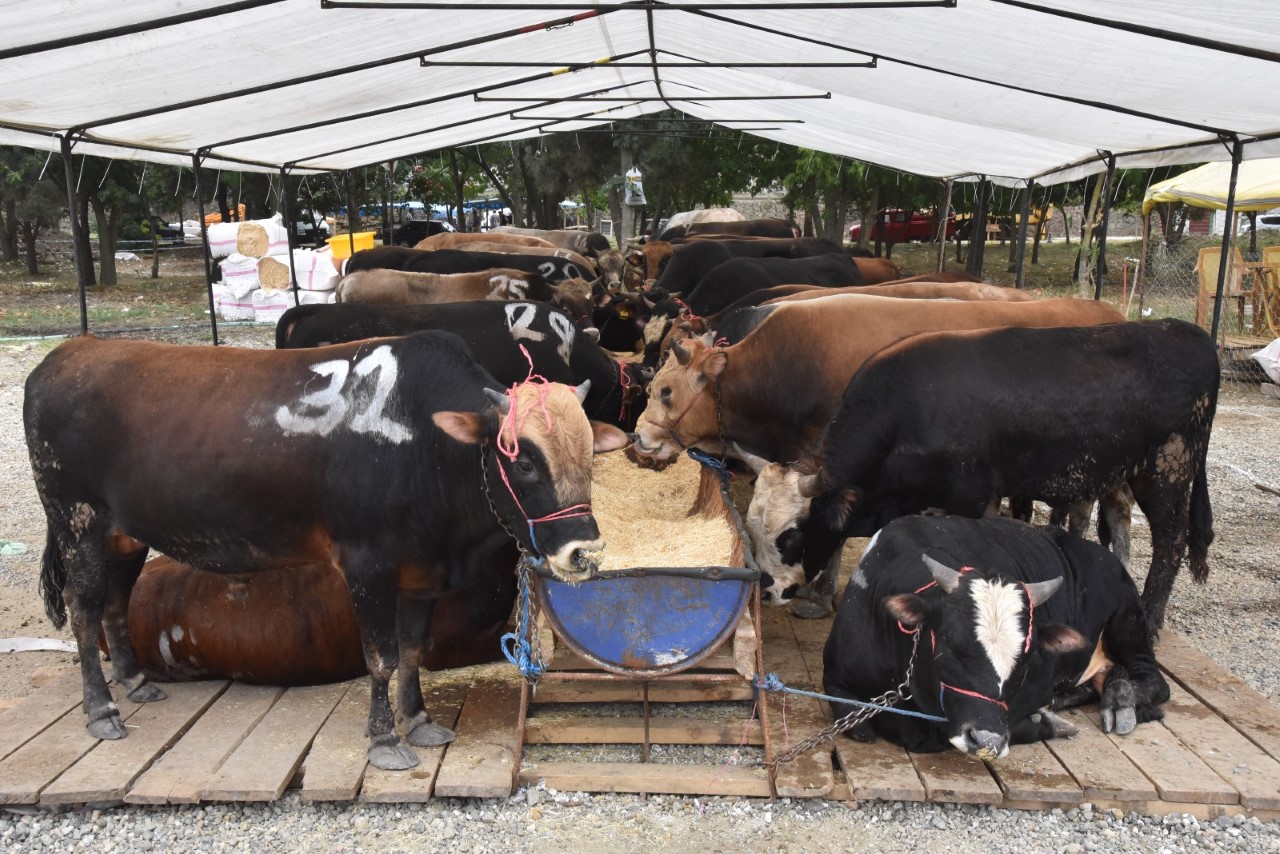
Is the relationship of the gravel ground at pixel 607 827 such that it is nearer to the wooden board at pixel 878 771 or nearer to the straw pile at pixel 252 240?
the wooden board at pixel 878 771

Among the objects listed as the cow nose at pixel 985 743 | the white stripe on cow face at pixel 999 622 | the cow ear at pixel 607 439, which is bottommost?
the cow nose at pixel 985 743

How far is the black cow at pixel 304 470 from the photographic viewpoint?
3.85 meters

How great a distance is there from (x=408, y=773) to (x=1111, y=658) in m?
3.14

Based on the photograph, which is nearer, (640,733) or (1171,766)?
(1171,766)

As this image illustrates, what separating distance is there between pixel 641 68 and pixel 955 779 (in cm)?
746

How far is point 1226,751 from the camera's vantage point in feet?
13.3

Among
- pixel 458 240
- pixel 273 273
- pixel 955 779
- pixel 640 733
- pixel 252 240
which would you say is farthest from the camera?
pixel 252 240

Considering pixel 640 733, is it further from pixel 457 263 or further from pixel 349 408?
pixel 457 263

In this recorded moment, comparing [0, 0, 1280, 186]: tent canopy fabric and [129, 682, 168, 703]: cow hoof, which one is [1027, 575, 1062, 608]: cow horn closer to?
[0, 0, 1280, 186]: tent canopy fabric

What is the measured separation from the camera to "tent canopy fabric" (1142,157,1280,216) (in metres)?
14.4

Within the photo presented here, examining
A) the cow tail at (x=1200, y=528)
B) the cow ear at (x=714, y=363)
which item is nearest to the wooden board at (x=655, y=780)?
the cow ear at (x=714, y=363)

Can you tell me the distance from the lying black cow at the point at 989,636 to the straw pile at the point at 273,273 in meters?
15.4

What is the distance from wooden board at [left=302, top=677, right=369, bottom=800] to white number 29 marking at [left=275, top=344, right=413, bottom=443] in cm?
128

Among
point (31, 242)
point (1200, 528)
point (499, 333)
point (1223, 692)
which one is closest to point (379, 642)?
point (1223, 692)
